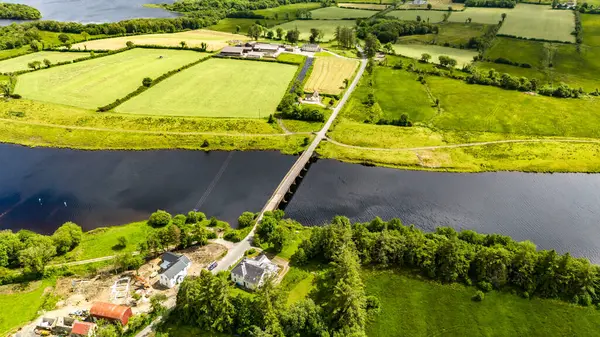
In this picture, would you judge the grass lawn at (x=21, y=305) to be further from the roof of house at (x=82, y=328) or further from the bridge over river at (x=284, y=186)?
the bridge over river at (x=284, y=186)

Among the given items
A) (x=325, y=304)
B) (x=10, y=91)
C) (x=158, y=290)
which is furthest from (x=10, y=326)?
(x=10, y=91)

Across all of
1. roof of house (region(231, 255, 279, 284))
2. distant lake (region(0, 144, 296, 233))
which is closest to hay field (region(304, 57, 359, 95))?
distant lake (region(0, 144, 296, 233))

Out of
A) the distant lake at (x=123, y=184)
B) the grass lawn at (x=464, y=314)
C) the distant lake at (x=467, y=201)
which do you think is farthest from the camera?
the distant lake at (x=123, y=184)

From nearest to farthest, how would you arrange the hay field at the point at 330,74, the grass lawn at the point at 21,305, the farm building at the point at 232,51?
the grass lawn at the point at 21,305 → the hay field at the point at 330,74 → the farm building at the point at 232,51

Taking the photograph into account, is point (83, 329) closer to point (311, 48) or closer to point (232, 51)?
point (232, 51)

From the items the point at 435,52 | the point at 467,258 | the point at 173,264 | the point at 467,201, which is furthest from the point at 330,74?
the point at 173,264

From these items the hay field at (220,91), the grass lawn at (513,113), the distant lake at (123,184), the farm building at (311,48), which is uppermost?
the farm building at (311,48)

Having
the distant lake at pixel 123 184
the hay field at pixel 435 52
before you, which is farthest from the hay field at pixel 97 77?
the hay field at pixel 435 52

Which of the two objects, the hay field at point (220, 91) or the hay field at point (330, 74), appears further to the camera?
the hay field at point (330, 74)

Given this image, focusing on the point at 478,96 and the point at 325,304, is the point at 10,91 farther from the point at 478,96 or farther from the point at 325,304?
the point at 478,96
